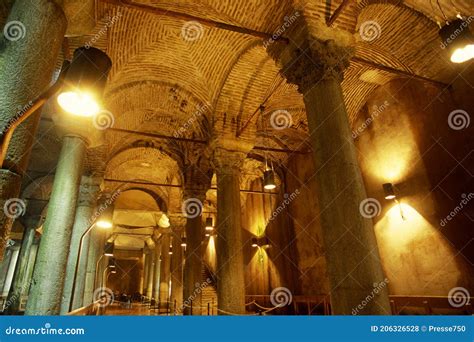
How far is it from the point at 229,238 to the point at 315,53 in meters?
3.95

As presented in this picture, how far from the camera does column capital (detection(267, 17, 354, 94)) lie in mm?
4551

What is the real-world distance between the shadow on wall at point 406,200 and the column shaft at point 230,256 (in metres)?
3.35

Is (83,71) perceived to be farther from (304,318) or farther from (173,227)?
(173,227)

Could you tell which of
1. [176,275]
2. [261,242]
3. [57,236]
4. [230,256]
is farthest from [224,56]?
[176,275]

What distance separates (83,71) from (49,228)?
4.13 meters

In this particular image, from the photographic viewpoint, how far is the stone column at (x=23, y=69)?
1943mm

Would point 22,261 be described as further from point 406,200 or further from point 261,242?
point 406,200

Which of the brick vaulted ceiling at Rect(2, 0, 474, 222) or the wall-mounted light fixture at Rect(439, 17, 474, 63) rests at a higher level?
the brick vaulted ceiling at Rect(2, 0, 474, 222)

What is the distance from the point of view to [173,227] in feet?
44.5

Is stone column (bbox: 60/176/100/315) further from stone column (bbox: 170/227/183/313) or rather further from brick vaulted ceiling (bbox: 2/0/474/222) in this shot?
stone column (bbox: 170/227/183/313)

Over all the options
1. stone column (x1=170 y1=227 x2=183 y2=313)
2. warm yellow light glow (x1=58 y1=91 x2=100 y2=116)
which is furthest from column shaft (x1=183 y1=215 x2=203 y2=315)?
warm yellow light glow (x1=58 y1=91 x2=100 y2=116)

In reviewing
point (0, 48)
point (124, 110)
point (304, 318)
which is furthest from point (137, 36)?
point (304, 318)

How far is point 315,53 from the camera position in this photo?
4582 millimetres

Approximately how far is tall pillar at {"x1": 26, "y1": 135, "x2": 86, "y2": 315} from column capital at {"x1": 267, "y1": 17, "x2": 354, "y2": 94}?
4194mm
